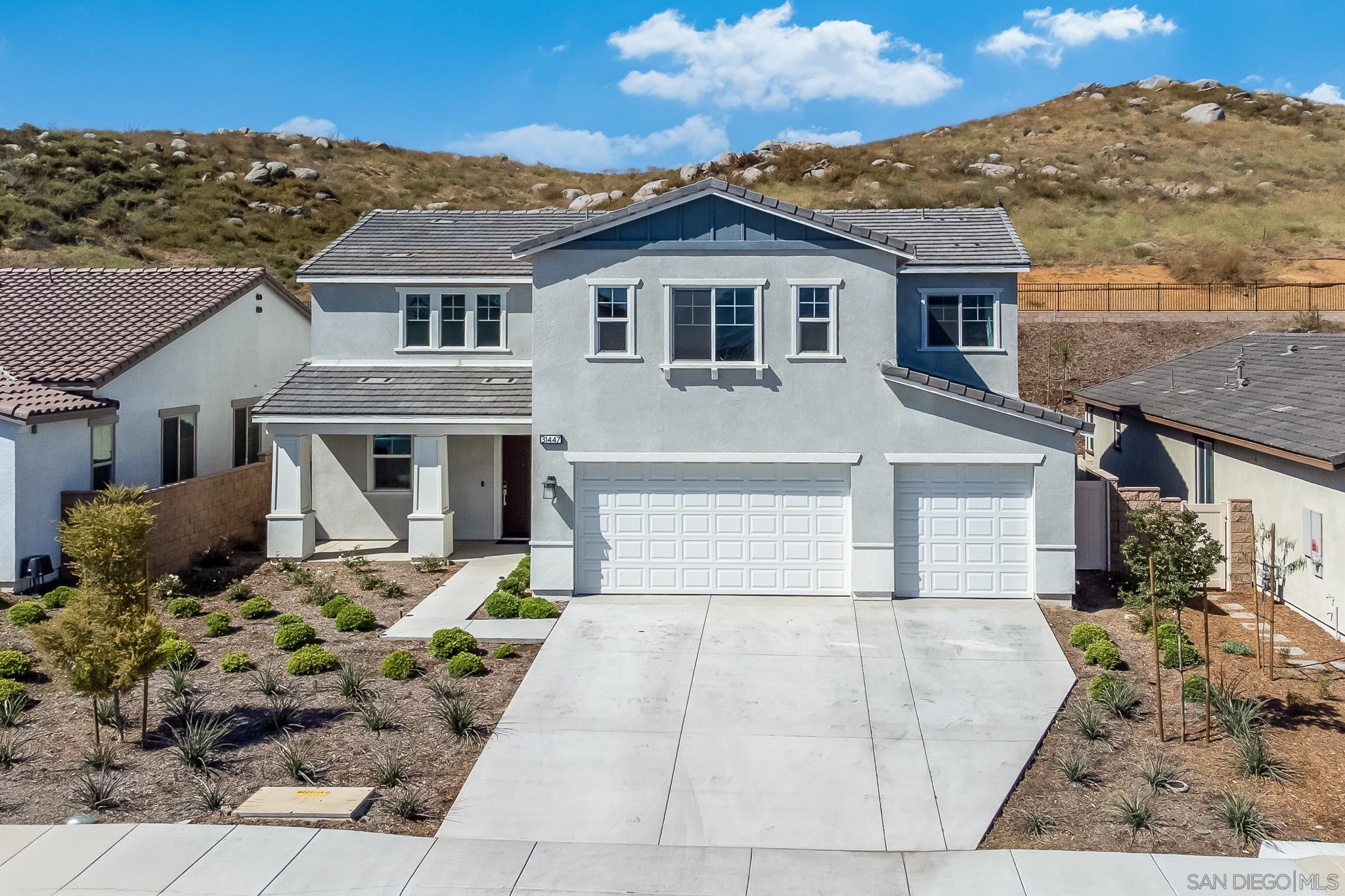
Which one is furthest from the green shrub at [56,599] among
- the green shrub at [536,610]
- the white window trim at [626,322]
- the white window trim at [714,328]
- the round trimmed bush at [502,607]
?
the white window trim at [714,328]

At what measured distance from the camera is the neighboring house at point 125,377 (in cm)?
1602

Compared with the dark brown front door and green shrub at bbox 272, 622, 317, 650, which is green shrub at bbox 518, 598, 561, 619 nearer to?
green shrub at bbox 272, 622, 317, 650

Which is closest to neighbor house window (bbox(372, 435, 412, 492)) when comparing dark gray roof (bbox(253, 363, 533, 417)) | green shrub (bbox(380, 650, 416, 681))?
dark gray roof (bbox(253, 363, 533, 417))

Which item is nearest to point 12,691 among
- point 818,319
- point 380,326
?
point 380,326

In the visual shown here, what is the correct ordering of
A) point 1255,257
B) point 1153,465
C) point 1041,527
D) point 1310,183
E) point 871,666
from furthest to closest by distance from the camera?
point 1310,183
point 1255,257
point 1153,465
point 1041,527
point 871,666

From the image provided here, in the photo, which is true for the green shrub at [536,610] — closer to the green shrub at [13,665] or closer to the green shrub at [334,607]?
the green shrub at [334,607]

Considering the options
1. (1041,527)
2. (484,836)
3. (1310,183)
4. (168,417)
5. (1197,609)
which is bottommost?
(484,836)

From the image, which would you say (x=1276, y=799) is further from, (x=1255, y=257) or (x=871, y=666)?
(x=1255, y=257)

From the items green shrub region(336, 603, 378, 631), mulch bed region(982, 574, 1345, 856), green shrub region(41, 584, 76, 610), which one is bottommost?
mulch bed region(982, 574, 1345, 856)

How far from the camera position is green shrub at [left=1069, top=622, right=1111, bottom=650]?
1313 cm

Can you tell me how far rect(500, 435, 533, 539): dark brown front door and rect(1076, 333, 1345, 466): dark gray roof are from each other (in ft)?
43.9

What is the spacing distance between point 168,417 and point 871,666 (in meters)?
15.2

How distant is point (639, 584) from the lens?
627 inches

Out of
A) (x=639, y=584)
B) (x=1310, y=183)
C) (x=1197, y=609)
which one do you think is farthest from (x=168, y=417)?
(x=1310, y=183)
